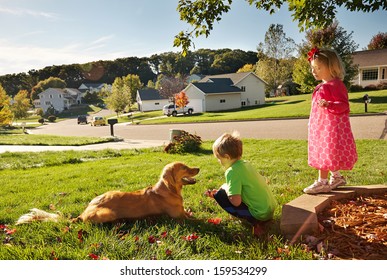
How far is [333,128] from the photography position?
2.41m

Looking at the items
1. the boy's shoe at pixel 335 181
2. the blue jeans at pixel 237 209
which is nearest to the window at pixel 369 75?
the boy's shoe at pixel 335 181

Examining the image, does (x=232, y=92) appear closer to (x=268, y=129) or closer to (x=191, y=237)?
(x=268, y=129)

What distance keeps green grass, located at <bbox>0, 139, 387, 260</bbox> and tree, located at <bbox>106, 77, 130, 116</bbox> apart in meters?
1.16

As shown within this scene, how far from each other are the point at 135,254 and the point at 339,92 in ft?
6.66

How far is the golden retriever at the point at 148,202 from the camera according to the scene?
Result: 2588 mm

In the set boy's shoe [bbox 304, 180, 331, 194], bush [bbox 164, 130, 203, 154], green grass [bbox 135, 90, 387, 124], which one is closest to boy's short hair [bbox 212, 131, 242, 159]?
boy's shoe [bbox 304, 180, 331, 194]

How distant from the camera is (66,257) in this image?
2088 mm

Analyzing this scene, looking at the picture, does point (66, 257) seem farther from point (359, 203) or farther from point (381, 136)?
point (381, 136)

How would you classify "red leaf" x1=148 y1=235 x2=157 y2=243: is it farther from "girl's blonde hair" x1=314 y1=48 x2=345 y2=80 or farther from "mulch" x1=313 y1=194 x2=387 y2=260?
"girl's blonde hair" x1=314 y1=48 x2=345 y2=80

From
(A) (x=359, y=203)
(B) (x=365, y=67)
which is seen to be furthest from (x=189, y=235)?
(B) (x=365, y=67)

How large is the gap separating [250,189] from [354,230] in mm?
784

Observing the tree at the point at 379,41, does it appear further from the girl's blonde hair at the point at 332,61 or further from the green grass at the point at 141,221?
the green grass at the point at 141,221

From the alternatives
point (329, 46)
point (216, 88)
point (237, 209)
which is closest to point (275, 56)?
point (329, 46)

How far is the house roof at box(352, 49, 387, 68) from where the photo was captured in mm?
3390
